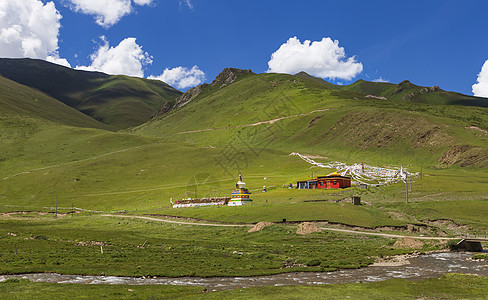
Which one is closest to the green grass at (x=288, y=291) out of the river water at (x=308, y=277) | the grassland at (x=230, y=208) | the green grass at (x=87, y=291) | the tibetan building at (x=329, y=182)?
the green grass at (x=87, y=291)

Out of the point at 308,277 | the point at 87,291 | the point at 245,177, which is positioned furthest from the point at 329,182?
the point at 87,291

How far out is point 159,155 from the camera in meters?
194

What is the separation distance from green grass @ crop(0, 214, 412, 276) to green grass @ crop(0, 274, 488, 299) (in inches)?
256

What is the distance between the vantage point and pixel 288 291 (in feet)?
97.3

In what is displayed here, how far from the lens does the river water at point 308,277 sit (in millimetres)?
33812

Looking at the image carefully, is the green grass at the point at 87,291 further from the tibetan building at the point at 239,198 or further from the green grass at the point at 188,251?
the tibetan building at the point at 239,198

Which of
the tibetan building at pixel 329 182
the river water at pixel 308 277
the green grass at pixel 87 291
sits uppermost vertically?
the tibetan building at pixel 329 182

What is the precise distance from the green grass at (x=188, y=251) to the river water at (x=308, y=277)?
53.4 inches

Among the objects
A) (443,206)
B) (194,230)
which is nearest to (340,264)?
(194,230)

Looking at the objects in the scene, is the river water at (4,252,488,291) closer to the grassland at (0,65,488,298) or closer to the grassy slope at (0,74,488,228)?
the grassland at (0,65,488,298)

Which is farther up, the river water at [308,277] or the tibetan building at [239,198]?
the tibetan building at [239,198]

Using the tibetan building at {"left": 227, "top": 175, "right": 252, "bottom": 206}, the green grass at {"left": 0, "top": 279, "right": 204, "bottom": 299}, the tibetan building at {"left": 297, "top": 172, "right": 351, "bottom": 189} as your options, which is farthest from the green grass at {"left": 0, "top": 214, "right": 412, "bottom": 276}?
the tibetan building at {"left": 297, "top": 172, "right": 351, "bottom": 189}

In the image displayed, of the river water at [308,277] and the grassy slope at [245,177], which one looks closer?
the river water at [308,277]

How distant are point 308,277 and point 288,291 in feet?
24.5
